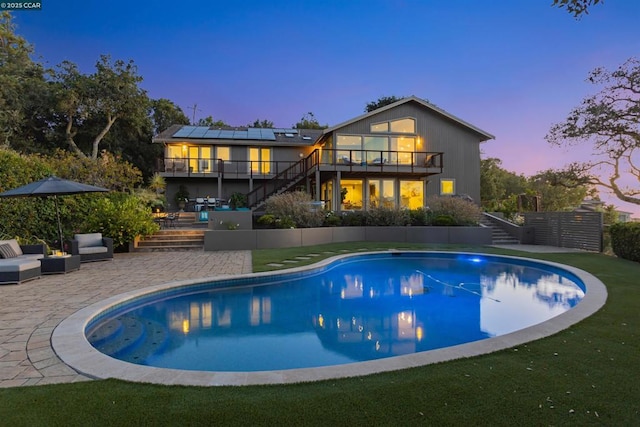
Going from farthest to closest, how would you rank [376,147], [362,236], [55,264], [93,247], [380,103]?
[380,103] → [376,147] → [362,236] → [93,247] → [55,264]

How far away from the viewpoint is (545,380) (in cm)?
283

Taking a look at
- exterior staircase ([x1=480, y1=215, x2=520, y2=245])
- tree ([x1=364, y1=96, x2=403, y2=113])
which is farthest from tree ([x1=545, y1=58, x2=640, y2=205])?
tree ([x1=364, y1=96, x2=403, y2=113])

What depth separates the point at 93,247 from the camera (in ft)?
32.4

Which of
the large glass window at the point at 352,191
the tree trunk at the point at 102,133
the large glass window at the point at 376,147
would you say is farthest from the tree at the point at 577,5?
the tree trunk at the point at 102,133

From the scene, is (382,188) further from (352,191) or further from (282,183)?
(282,183)

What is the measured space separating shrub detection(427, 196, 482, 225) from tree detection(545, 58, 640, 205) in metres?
4.96

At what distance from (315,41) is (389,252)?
18.8m

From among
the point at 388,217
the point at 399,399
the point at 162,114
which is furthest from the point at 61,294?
the point at 162,114

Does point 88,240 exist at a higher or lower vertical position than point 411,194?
lower

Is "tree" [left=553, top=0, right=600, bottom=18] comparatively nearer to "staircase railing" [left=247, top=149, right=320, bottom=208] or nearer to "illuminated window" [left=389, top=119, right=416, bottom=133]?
"staircase railing" [left=247, top=149, right=320, bottom=208]

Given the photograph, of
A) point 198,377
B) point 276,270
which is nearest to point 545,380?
point 198,377

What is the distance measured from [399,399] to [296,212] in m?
12.0

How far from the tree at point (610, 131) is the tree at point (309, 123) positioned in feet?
89.9

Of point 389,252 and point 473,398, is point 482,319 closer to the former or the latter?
point 473,398
